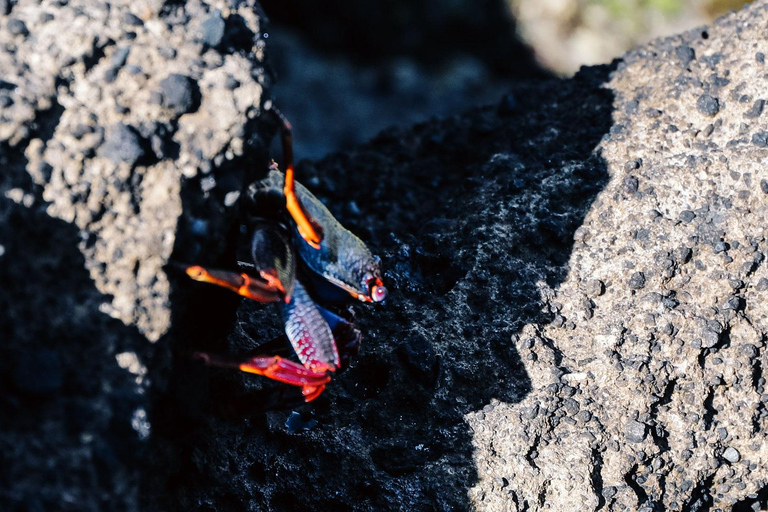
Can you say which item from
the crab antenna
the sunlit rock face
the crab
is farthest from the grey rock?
the sunlit rock face

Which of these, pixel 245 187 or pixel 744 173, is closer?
pixel 245 187

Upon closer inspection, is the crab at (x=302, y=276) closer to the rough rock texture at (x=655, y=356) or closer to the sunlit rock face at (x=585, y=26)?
the rough rock texture at (x=655, y=356)

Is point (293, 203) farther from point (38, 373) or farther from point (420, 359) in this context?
point (38, 373)

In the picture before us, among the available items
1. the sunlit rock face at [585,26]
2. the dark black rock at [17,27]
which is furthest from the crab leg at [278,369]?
the sunlit rock face at [585,26]

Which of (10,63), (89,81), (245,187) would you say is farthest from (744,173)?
(10,63)

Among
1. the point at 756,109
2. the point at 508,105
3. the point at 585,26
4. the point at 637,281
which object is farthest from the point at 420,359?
the point at 585,26

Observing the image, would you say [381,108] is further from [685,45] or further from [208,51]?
[208,51]

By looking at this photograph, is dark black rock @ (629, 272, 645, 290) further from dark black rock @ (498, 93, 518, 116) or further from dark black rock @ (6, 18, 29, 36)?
dark black rock @ (6, 18, 29, 36)
